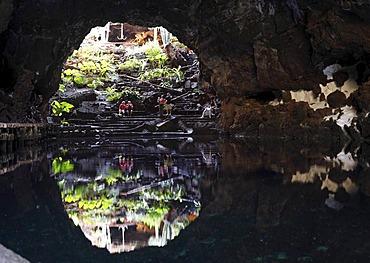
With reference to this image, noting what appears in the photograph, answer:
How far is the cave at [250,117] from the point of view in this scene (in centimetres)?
283

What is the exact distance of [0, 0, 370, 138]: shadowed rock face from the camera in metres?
13.1

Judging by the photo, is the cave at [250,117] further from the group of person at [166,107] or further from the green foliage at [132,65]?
the green foliage at [132,65]

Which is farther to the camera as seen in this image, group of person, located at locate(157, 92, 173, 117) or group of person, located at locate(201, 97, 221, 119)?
group of person, located at locate(157, 92, 173, 117)

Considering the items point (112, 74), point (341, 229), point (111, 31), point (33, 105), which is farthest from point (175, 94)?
point (341, 229)

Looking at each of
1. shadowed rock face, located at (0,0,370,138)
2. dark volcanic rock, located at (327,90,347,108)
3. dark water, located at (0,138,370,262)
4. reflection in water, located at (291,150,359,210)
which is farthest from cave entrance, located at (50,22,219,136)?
dark water, located at (0,138,370,262)

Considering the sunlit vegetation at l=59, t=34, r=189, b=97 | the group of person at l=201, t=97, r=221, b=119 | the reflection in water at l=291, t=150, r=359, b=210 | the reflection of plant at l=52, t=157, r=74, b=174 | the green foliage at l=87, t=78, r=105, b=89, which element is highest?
the sunlit vegetation at l=59, t=34, r=189, b=97

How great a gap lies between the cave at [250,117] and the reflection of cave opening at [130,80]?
2337 millimetres

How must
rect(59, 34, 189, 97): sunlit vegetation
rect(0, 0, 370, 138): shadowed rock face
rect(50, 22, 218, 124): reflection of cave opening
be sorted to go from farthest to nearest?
rect(59, 34, 189, 97): sunlit vegetation
rect(50, 22, 218, 124): reflection of cave opening
rect(0, 0, 370, 138): shadowed rock face

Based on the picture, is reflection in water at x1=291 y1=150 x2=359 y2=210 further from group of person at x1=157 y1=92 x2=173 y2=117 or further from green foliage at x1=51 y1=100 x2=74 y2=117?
green foliage at x1=51 y1=100 x2=74 y2=117

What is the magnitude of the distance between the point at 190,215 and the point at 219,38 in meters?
13.8

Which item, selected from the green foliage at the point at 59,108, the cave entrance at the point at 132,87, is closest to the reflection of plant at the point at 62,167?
the cave entrance at the point at 132,87

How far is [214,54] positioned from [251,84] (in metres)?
2.17

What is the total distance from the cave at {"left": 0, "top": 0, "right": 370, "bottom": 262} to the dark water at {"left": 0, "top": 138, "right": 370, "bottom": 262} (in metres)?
0.02

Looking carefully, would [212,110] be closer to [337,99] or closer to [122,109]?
[122,109]
